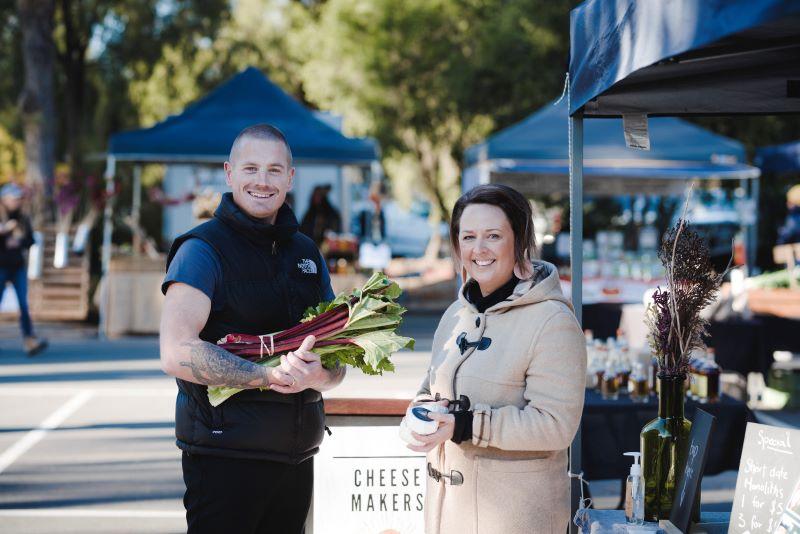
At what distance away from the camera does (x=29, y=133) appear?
62.7 feet

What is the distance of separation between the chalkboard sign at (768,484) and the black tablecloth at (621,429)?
213 centimetres

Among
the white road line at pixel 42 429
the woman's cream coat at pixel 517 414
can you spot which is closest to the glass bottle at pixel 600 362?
the woman's cream coat at pixel 517 414

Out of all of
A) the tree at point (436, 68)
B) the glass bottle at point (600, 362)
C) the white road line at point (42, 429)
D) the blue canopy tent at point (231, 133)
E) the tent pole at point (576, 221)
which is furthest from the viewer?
the tree at point (436, 68)

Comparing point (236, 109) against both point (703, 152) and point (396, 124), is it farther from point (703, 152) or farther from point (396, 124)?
point (396, 124)

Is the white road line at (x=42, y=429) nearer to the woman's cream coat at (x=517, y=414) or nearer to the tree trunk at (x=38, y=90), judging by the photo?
the woman's cream coat at (x=517, y=414)

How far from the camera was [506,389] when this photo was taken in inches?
116

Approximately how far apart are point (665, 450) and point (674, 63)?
1404 mm

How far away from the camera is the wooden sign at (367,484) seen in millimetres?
4094

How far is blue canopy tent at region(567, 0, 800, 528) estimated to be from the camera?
8.07 ft

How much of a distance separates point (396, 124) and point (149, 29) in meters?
7.48

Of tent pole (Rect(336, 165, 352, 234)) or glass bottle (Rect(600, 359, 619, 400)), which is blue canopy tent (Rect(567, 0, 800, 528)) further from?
tent pole (Rect(336, 165, 352, 234))

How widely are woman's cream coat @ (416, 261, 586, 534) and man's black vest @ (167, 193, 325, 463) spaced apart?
0.51 meters

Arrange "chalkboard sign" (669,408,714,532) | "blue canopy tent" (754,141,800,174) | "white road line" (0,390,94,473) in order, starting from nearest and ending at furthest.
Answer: "chalkboard sign" (669,408,714,532) < "white road line" (0,390,94,473) < "blue canopy tent" (754,141,800,174)

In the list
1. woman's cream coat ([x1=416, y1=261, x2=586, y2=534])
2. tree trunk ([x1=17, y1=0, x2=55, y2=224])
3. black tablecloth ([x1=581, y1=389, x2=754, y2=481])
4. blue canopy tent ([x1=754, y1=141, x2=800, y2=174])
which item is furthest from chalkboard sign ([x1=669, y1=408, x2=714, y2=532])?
tree trunk ([x1=17, y1=0, x2=55, y2=224])
